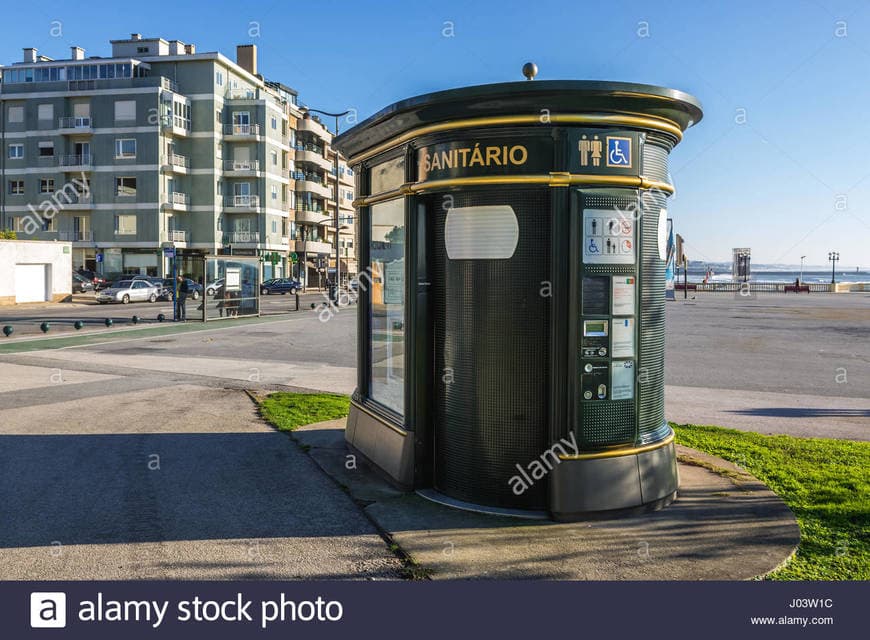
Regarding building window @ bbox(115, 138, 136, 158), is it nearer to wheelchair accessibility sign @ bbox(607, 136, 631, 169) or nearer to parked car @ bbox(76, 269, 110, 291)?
parked car @ bbox(76, 269, 110, 291)

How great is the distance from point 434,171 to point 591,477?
2.63 m

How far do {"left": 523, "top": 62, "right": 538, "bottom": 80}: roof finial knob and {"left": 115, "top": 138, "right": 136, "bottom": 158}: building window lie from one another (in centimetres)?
5614

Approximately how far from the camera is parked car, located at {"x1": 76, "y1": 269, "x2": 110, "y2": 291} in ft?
152

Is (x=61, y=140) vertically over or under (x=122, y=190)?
over

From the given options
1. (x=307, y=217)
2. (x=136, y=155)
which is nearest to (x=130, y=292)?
(x=136, y=155)

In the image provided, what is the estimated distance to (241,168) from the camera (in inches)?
2361

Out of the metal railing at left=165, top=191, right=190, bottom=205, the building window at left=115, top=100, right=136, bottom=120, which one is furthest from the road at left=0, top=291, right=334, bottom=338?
the building window at left=115, top=100, right=136, bottom=120

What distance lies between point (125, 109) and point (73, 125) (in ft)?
14.4

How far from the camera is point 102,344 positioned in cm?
1833

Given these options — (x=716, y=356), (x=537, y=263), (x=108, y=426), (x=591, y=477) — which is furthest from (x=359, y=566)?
(x=716, y=356)

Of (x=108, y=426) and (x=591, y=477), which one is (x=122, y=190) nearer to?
(x=108, y=426)

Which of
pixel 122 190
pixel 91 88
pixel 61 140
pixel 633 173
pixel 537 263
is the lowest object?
pixel 537 263

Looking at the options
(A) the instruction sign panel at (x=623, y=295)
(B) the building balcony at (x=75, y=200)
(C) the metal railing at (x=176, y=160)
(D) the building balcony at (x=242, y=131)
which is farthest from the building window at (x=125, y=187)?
(A) the instruction sign panel at (x=623, y=295)

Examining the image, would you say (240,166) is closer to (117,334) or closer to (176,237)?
(176,237)
